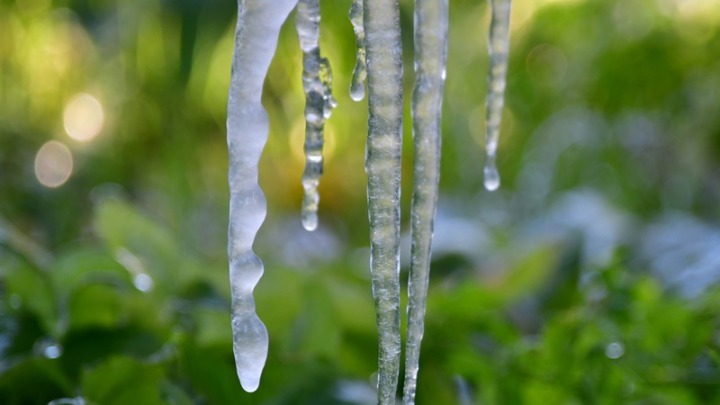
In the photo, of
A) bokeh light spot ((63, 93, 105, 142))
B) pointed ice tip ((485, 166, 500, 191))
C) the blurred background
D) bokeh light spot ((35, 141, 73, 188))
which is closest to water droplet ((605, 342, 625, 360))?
the blurred background

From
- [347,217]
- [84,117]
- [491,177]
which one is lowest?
[347,217]

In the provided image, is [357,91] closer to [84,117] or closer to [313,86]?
[313,86]

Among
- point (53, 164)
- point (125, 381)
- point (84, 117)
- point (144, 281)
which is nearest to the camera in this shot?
point (125, 381)

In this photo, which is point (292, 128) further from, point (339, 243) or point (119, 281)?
point (119, 281)

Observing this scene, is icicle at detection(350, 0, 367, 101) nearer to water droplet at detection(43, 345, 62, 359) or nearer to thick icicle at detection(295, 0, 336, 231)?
thick icicle at detection(295, 0, 336, 231)

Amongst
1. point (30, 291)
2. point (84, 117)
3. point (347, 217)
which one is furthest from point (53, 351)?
point (84, 117)

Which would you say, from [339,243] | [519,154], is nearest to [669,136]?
[519,154]
